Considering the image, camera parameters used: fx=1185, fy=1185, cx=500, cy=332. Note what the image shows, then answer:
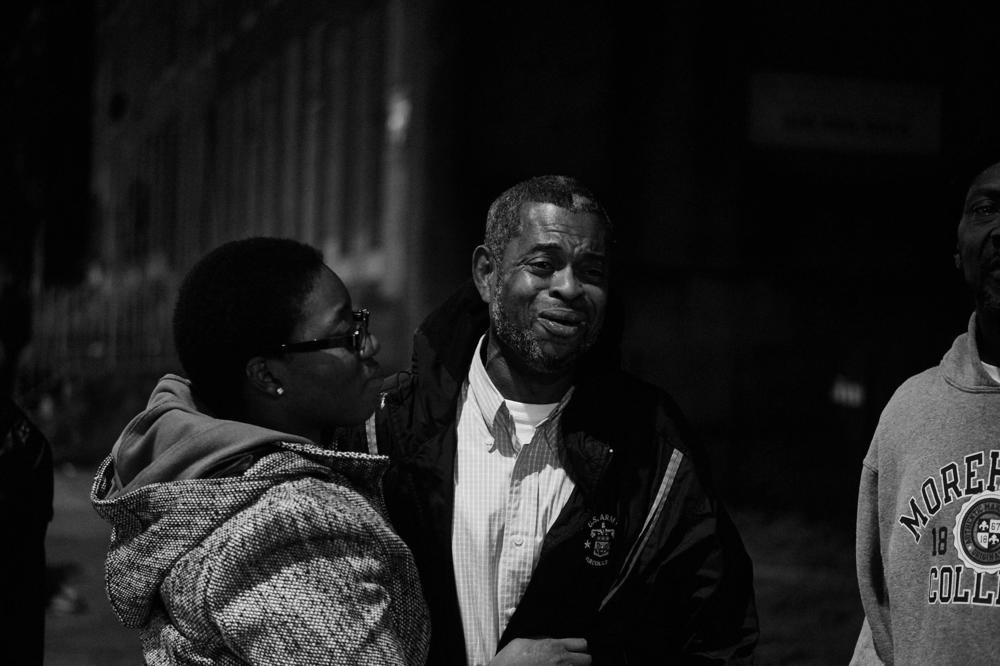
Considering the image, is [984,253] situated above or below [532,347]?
above

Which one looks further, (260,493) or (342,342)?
(342,342)

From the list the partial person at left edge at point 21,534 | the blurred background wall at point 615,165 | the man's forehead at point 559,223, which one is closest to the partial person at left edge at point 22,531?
the partial person at left edge at point 21,534

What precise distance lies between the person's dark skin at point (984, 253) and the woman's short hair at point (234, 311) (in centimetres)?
139

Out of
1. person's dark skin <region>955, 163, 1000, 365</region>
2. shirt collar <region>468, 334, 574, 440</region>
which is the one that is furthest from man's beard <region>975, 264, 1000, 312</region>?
shirt collar <region>468, 334, 574, 440</region>

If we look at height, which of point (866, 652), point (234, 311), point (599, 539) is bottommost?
point (866, 652)

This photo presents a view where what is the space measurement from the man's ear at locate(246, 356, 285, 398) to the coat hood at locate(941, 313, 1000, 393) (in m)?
1.40

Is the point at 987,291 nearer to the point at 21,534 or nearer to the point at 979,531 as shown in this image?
the point at 979,531

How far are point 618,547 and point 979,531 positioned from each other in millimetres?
727

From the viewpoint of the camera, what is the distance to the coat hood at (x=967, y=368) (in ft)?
8.05

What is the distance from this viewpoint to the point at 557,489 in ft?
8.68

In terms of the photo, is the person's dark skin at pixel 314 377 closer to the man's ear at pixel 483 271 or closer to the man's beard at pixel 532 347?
the man's beard at pixel 532 347

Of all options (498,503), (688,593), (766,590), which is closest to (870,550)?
(688,593)

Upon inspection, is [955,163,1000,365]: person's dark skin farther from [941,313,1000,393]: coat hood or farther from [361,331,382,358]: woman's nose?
[361,331,382,358]: woman's nose

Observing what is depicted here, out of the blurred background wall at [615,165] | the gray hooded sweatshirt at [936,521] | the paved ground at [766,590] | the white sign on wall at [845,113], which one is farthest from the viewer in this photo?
the white sign on wall at [845,113]
